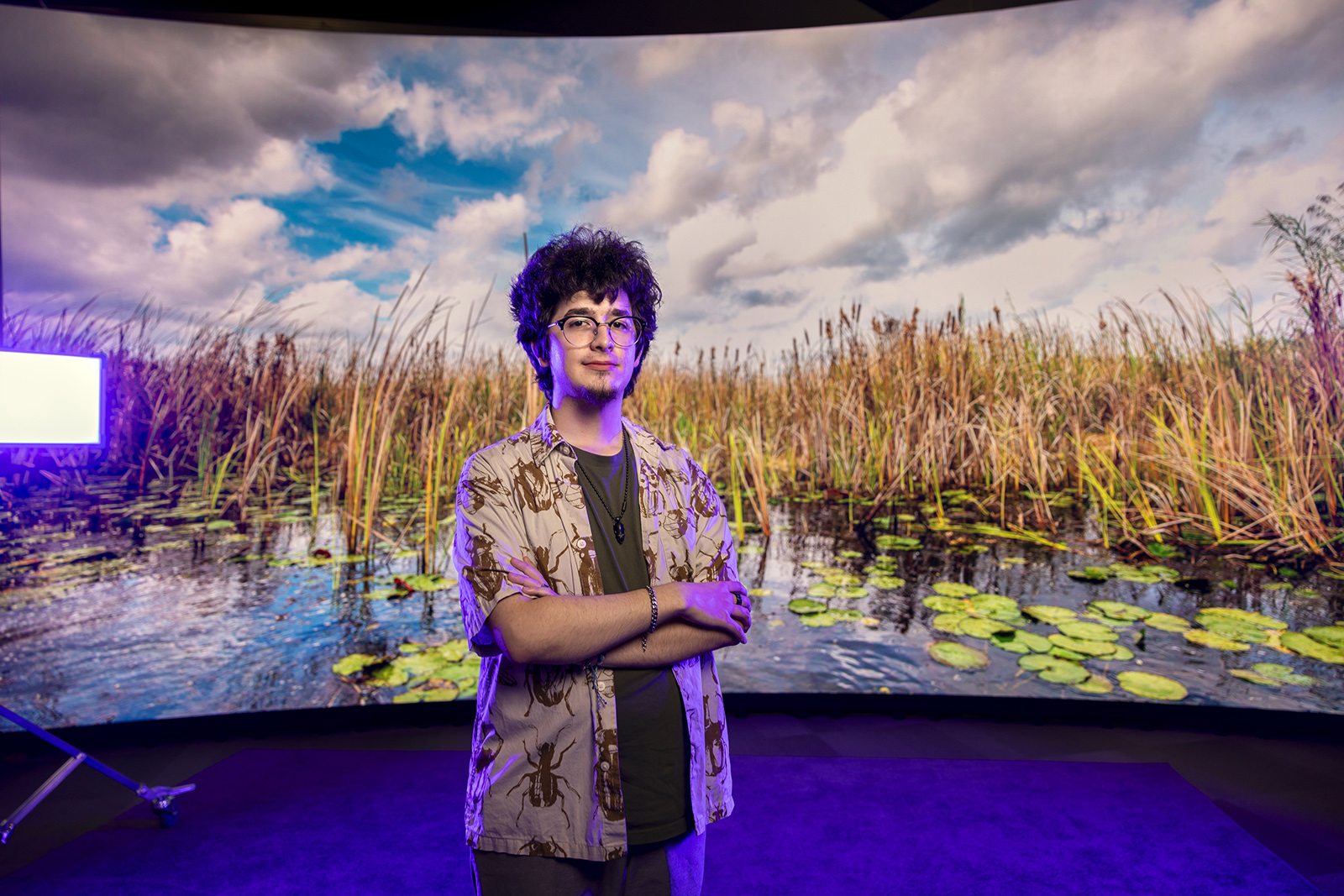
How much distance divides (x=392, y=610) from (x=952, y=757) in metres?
2.29

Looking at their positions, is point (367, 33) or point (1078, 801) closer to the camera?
point (1078, 801)

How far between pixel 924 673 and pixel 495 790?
2347 millimetres

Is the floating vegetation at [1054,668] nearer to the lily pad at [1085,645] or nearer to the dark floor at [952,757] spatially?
the lily pad at [1085,645]

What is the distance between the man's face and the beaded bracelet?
0.29m

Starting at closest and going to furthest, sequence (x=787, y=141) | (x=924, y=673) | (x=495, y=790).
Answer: (x=495, y=790) < (x=924, y=673) < (x=787, y=141)

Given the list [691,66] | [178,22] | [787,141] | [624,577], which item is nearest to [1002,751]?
[624,577]

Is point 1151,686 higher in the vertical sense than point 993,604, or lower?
lower

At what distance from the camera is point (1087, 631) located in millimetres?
2705

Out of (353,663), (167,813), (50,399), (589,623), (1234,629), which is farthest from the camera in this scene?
(353,663)

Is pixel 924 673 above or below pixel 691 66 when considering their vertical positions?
below

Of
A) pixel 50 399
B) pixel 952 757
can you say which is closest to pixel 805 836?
pixel 952 757

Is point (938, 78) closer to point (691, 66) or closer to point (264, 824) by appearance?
point (691, 66)

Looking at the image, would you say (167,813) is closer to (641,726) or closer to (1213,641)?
(641,726)

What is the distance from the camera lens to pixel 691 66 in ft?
9.59
